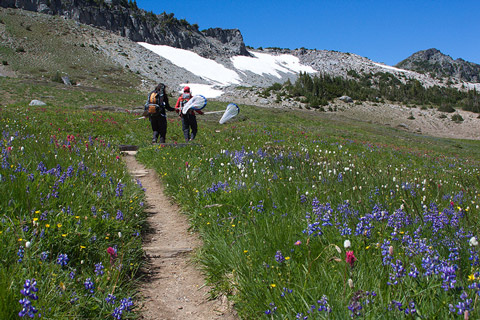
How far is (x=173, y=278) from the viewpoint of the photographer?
374 cm

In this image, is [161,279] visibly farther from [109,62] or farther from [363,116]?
[109,62]

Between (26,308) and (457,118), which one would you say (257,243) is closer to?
(26,308)

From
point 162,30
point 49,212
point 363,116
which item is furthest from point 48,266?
point 162,30

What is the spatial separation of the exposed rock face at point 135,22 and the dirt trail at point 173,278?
110548 mm

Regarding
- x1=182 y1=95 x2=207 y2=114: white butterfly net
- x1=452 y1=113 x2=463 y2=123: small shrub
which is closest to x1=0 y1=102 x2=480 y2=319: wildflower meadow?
x1=182 y1=95 x2=207 y2=114: white butterfly net

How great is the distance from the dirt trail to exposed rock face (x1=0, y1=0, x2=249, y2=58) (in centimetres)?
11055

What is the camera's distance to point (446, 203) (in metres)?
4.54

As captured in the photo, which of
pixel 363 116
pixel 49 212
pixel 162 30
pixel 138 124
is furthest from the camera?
pixel 162 30

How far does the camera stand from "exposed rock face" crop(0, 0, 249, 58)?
95438 mm

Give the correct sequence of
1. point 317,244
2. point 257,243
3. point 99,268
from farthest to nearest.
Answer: point 257,243 → point 317,244 → point 99,268

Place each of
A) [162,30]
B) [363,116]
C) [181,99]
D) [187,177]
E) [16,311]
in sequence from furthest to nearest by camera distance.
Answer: [162,30] → [363,116] → [181,99] → [187,177] → [16,311]

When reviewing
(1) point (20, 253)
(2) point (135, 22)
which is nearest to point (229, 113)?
(1) point (20, 253)

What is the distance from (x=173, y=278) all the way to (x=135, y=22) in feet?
400

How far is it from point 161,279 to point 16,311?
162 centimetres
